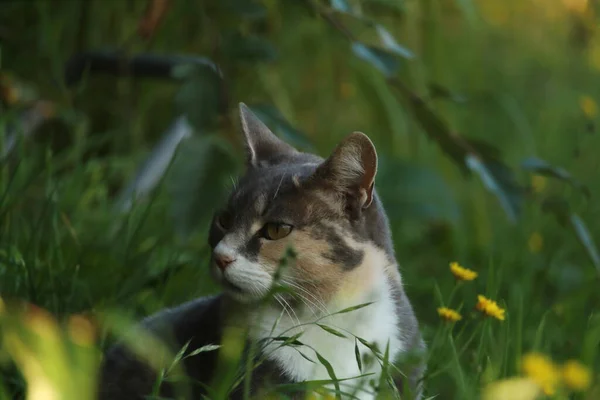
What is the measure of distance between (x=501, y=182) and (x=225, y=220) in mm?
765

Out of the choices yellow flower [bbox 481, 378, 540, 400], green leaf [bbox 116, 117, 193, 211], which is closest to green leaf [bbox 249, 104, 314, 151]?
green leaf [bbox 116, 117, 193, 211]

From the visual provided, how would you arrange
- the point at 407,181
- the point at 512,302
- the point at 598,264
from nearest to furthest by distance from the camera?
the point at 598,264 < the point at 512,302 < the point at 407,181

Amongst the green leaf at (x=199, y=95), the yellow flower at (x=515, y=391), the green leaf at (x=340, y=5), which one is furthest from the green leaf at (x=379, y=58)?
the yellow flower at (x=515, y=391)

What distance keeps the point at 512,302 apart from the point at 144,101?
1624 millimetres

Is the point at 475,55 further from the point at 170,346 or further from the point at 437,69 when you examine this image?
the point at 170,346

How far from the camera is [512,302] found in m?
2.51

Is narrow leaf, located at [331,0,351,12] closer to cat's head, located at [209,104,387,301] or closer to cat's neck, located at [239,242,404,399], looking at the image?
cat's head, located at [209,104,387,301]

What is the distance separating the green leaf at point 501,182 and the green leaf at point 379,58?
31 cm

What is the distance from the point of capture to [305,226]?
176 cm

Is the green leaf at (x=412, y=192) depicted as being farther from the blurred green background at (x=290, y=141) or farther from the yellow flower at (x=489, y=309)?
the yellow flower at (x=489, y=309)

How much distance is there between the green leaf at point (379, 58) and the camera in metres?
2.04

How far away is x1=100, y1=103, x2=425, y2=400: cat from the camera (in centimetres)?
169

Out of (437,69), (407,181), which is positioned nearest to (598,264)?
(407,181)

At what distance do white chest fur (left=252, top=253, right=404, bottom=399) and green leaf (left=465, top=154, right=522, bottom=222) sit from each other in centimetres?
50
